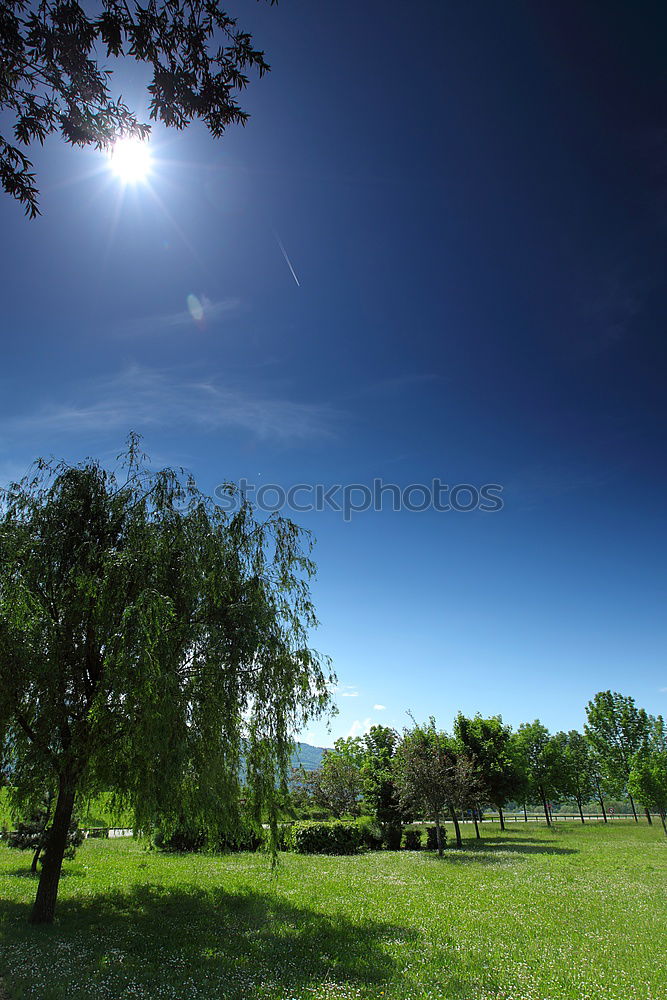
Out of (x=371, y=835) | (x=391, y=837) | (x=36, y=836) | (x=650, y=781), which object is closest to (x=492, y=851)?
(x=391, y=837)

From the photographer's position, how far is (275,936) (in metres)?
12.1

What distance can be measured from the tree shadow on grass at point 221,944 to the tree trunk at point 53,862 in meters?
0.52

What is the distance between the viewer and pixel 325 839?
107ft

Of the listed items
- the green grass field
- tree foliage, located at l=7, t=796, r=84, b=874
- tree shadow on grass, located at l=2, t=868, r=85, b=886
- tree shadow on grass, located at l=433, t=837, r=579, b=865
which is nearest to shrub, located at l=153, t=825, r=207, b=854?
the green grass field

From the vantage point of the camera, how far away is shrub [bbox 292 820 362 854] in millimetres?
Result: 32344

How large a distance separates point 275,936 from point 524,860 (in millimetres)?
19832

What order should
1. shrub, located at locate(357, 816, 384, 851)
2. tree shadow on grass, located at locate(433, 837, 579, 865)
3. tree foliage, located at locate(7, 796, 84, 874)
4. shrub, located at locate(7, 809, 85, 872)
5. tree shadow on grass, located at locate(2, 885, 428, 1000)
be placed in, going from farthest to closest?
shrub, located at locate(357, 816, 384, 851) < tree shadow on grass, located at locate(433, 837, 579, 865) < shrub, located at locate(7, 809, 85, 872) < tree foliage, located at locate(7, 796, 84, 874) < tree shadow on grass, located at locate(2, 885, 428, 1000)

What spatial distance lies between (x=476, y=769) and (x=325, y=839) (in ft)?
42.2

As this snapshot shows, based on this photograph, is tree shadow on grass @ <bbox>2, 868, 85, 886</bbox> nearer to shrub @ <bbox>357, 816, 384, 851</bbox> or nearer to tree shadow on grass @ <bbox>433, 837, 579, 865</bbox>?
tree shadow on grass @ <bbox>433, 837, 579, 865</bbox>

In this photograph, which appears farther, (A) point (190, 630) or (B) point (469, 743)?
(B) point (469, 743)

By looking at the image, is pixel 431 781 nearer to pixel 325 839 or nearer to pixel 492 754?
pixel 325 839

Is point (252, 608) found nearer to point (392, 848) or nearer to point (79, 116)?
point (79, 116)

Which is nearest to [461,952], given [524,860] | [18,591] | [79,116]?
[18,591]

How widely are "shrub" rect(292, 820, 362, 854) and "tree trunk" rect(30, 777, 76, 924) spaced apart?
75.3ft
